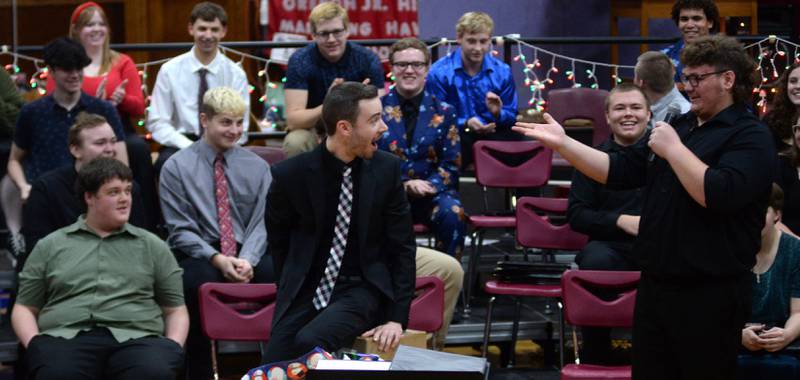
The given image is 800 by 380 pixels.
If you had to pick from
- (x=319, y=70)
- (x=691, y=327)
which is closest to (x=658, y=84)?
(x=319, y=70)

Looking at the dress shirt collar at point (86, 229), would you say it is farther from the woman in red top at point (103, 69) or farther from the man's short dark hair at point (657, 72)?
the man's short dark hair at point (657, 72)

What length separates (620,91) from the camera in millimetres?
5094

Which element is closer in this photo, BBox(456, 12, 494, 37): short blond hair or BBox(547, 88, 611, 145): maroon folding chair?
BBox(456, 12, 494, 37): short blond hair

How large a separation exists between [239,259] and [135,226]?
1.46 ft

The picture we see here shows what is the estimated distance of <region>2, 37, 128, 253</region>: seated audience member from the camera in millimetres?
5500

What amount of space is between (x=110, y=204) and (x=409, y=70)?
70.7 inches

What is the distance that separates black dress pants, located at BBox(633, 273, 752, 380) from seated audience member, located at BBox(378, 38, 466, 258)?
226 centimetres

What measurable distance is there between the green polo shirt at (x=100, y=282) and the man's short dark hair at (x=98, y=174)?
0.14m

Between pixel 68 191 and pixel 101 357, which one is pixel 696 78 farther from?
pixel 68 191

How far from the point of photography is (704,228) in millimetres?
3414

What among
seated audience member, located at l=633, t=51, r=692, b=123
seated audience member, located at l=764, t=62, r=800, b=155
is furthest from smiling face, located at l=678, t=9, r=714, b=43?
seated audience member, located at l=633, t=51, r=692, b=123

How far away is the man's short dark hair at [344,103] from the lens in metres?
4.12

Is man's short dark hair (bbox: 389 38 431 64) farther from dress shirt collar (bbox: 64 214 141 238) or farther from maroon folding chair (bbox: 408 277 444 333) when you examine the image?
dress shirt collar (bbox: 64 214 141 238)

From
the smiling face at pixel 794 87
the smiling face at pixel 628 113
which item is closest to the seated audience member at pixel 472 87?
the smiling face at pixel 628 113
